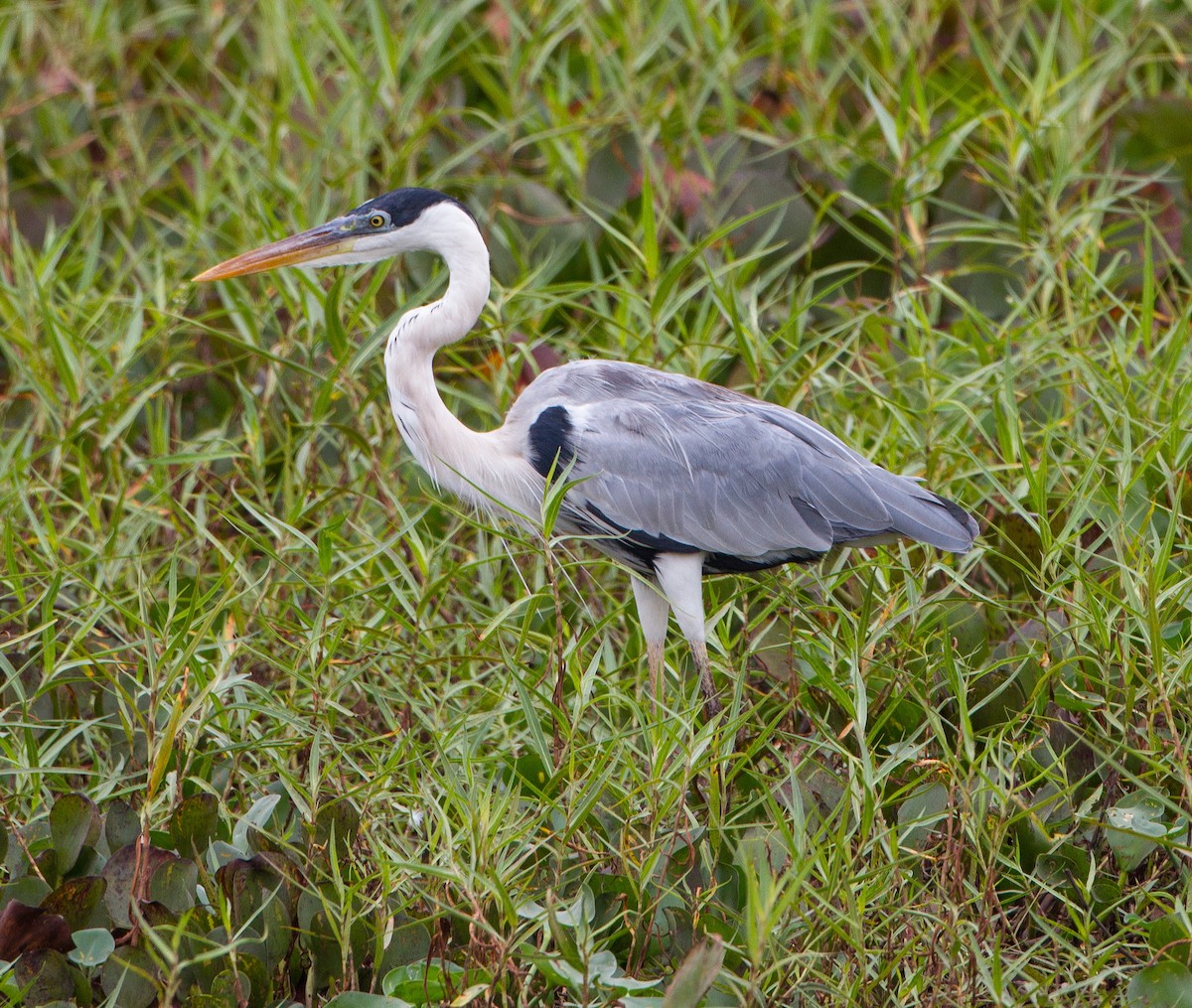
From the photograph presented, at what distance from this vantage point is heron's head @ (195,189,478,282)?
11.4 feet

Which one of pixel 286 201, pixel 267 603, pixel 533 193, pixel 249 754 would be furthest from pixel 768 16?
pixel 249 754

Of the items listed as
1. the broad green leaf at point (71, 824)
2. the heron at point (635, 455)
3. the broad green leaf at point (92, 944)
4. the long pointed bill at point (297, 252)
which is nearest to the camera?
the broad green leaf at point (92, 944)

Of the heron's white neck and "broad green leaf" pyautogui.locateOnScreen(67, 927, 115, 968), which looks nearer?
"broad green leaf" pyautogui.locateOnScreen(67, 927, 115, 968)

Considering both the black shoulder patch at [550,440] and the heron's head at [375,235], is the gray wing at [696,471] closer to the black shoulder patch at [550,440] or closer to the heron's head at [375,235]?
the black shoulder patch at [550,440]

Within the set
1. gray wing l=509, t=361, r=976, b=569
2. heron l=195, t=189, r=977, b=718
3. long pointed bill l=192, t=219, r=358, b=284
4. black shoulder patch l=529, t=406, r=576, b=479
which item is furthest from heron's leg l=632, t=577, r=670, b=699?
long pointed bill l=192, t=219, r=358, b=284

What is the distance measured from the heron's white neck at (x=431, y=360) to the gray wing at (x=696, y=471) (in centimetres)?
13

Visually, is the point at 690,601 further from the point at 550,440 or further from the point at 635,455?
the point at 550,440

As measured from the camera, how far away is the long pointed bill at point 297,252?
3574mm

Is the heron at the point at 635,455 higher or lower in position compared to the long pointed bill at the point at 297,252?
lower

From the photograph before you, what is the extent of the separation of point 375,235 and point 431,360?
35cm

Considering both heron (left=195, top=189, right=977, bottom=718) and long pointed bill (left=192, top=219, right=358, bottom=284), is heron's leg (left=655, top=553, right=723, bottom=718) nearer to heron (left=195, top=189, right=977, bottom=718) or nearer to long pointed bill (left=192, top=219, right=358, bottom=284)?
heron (left=195, top=189, right=977, bottom=718)

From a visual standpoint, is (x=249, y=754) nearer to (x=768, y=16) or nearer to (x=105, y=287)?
(x=105, y=287)

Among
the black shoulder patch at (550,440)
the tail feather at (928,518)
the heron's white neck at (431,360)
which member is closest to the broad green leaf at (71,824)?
the heron's white neck at (431,360)

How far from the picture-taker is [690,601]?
11.2 feet
